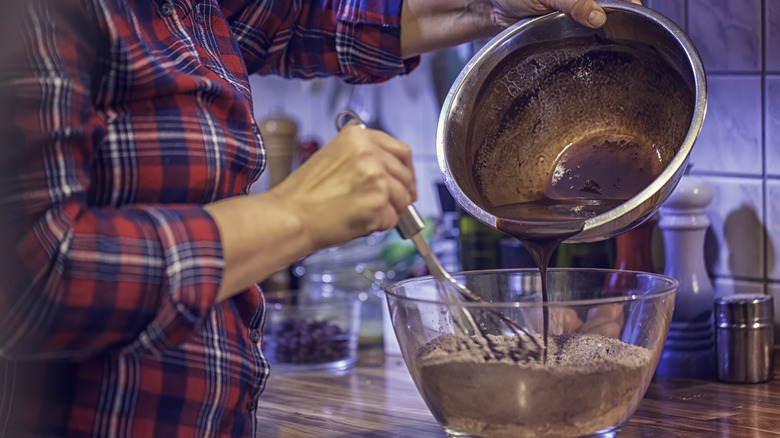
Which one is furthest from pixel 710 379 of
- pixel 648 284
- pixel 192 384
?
pixel 192 384

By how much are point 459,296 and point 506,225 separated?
94mm

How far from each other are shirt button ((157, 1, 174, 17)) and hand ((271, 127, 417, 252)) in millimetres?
189

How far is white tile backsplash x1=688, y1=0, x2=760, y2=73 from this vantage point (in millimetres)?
1085

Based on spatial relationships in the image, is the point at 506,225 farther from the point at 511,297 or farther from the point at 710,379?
the point at 710,379

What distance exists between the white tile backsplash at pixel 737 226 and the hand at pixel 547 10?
1.15 feet

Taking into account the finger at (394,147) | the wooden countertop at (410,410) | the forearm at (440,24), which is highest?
the forearm at (440,24)

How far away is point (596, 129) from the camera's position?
919 mm

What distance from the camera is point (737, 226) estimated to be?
3.76 feet

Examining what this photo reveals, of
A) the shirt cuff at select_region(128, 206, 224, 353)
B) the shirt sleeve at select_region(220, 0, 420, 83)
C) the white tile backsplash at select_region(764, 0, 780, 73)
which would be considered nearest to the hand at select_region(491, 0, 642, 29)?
the shirt sleeve at select_region(220, 0, 420, 83)

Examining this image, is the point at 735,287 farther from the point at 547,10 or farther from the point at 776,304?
the point at 547,10

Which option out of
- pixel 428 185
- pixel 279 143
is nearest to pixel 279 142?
pixel 279 143

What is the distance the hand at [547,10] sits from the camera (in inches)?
33.7

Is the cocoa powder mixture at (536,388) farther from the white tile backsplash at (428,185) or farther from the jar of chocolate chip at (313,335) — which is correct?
the white tile backsplash at (428,185)

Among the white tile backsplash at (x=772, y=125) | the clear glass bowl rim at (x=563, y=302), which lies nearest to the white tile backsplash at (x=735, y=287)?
the white tile backsplash at (x=772, y=125)
